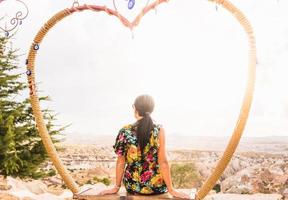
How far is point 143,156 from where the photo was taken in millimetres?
4422

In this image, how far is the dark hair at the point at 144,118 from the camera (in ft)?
14.0

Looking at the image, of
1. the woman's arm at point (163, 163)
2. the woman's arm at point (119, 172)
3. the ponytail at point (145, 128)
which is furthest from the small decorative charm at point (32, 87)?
the woman's arm at point (163, 163)

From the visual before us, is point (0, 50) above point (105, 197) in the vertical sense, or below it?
above

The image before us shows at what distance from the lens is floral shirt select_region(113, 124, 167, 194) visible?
4.40 m

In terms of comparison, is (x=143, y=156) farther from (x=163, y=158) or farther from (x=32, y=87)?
(x=32, y=87)

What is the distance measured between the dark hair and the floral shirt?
0.08 metres

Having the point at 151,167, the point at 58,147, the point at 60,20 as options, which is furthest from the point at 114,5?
the point at 58,147

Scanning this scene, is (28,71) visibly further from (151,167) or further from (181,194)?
(181,194)

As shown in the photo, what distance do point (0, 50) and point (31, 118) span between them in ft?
5.93

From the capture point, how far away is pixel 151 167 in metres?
4.45

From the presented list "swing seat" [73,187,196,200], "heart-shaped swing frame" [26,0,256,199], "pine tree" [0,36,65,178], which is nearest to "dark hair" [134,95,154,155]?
"swing seat" [73,187,196,200]

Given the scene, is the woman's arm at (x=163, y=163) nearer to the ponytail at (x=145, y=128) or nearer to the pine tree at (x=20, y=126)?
the ponytail at (x=145, y=128)

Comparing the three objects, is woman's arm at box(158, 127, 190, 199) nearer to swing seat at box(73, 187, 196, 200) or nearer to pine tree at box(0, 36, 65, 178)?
swing seat at box(73, 187, 196, 200)

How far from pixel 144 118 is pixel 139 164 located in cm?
48
